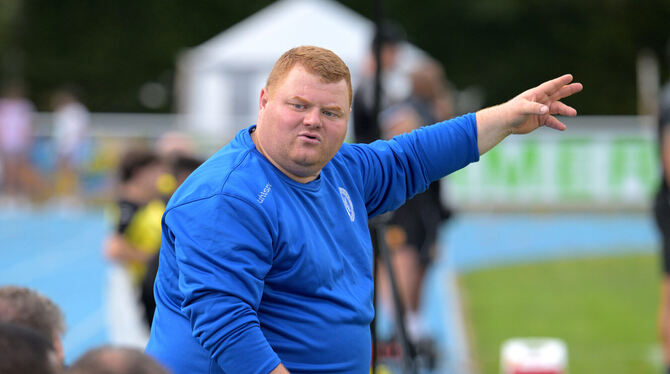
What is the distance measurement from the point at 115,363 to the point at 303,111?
1.02 meters

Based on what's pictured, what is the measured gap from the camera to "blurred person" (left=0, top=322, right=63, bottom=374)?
1842 mm

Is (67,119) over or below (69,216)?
over

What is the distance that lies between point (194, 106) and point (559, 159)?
9.95 metres

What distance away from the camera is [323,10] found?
2225cm

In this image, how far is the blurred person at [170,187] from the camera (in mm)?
4703

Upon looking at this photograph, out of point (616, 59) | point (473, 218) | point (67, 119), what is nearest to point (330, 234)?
point (473, 218)

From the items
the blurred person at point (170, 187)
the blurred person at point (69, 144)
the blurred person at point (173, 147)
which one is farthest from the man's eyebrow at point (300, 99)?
the blurred person at point (69, 144)

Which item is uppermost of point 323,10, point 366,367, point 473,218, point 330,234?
point 323,10

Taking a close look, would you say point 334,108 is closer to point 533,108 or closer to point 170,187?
point 533,108

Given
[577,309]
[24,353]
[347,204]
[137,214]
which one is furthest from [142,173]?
[577,309]

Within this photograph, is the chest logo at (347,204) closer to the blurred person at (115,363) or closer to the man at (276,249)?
the man at (276,249)

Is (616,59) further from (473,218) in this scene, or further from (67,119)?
(67,119)

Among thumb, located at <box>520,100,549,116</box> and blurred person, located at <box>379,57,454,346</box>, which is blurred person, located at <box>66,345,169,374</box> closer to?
thumb, located at <box>520,100,549,116</box>

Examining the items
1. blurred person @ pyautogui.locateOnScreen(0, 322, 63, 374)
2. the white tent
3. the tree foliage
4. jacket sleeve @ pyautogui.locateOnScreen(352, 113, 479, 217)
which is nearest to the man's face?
jacket sleeve @ pyautogui.locateOnScreen(352, 113, 479, 217)
